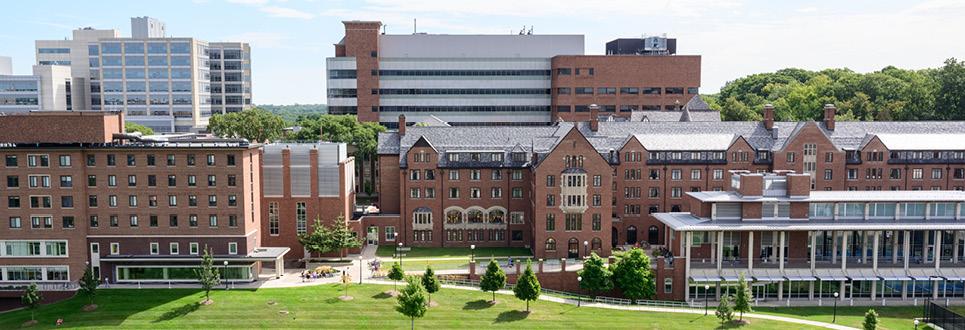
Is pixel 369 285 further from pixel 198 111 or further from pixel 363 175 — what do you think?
pixel 198 111

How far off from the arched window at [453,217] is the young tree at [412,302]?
92.8 ft

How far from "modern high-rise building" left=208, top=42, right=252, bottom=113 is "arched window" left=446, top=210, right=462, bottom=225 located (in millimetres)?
114956

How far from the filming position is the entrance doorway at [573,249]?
269 feet

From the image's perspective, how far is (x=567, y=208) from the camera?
8156cm

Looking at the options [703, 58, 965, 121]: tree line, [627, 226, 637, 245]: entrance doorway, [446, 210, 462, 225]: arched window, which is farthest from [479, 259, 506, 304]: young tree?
[703, 58, 965, 121]: tree line

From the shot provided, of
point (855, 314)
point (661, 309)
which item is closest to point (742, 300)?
point (661, 309)

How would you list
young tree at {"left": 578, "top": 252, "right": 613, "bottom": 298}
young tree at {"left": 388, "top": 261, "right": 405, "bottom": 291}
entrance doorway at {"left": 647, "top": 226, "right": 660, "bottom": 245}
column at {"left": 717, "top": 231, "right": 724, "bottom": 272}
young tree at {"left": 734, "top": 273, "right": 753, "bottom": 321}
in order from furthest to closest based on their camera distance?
1. entrance doorway at {"left": 647, "top": 226, "right": 660, "bottom": 245}
2. column at {"left": 717, "top": 231, "right": 724, "bottom": 272}
3. young tree at {"left": 578, "top": 252, "right": 613, "bottom": 298}
4. young tree at {"left": 388, "top": 261, "right": 405, "bottom": 291}
5. young tree at {"left": 734, "top": 273, "right": 753, "bottom": 321}

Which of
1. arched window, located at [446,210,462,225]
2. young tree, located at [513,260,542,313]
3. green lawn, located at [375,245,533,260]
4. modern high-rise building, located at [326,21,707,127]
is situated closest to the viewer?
young tree, located at [513,260,542,313]

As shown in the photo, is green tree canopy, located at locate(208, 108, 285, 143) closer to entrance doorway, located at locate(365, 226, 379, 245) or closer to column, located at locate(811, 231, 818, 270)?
entrance doorway, located at locate(365, 226, 379, 245)

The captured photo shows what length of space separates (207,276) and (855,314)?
56585 mm

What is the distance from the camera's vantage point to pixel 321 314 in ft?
208

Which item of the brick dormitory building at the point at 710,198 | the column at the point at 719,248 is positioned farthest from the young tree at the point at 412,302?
the column at the point at 719,248

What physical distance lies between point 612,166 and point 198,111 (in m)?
120

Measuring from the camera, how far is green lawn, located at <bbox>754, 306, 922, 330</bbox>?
214 ft
